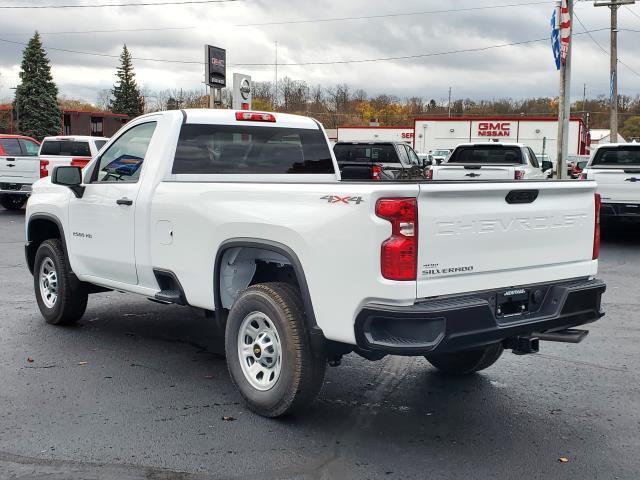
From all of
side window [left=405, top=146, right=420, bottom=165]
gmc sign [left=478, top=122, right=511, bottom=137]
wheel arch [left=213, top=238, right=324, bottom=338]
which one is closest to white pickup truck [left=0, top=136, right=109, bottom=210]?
side window [left=405, top=146, right=420, bottom=165]

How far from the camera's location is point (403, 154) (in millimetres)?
18969

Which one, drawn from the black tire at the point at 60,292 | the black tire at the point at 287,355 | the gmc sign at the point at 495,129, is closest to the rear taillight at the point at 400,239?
the black tire at the point at 287,355

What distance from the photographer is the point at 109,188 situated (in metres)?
6.10

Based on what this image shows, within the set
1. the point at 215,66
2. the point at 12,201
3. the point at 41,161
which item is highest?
the point at 215,66

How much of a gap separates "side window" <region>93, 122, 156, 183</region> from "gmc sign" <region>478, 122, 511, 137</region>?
55149 millimetres

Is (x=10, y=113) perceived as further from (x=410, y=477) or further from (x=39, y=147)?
(x=410, y=477)

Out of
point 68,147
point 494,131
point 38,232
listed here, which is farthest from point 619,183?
point 494,131

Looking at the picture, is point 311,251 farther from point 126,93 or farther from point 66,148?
point 126,93

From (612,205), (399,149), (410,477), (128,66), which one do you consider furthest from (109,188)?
(128,66)

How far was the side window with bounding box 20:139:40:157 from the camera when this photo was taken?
65.6ft

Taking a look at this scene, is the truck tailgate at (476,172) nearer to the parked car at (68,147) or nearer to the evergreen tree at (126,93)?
the parked car at (68,147)

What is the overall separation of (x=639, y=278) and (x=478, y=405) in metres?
6.23

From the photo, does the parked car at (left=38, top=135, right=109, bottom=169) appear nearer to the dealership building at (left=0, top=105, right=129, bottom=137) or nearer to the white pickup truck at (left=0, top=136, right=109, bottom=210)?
the white pickup truck at (left=0, top=136, right=109, bottom=210)

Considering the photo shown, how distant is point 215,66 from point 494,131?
43755 mm
